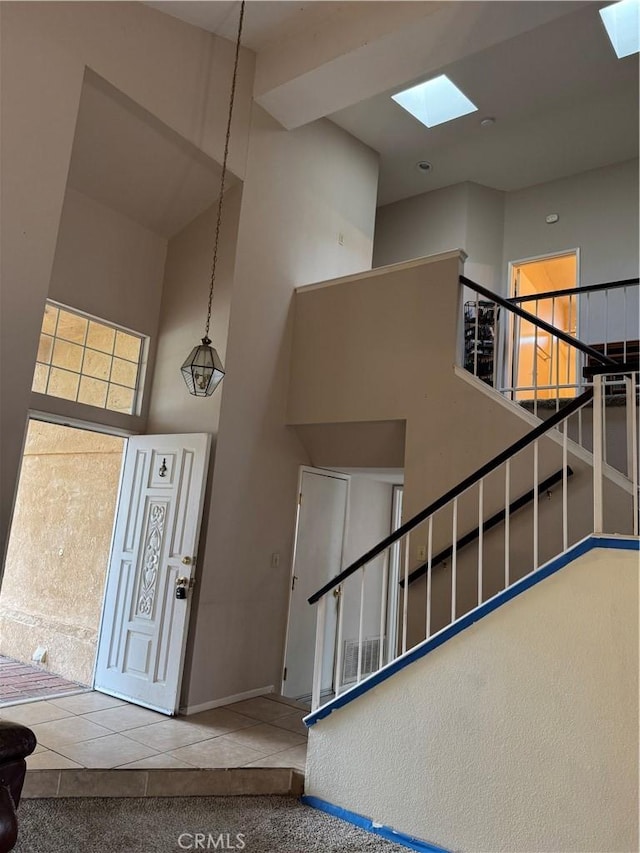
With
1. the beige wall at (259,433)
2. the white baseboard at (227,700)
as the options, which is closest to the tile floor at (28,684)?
the white baseboard at (227,700)

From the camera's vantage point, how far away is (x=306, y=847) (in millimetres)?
2871

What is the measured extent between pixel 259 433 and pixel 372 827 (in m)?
3.00

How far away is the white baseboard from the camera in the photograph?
441 cm

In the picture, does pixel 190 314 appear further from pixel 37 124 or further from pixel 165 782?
pixel 165 782

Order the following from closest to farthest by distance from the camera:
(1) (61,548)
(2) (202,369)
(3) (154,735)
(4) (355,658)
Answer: (3) (154,735), (2) (202,369), (1) (61,548), (4) (355,658)

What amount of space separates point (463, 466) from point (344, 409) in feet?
3.88

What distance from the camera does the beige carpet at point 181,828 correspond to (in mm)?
2820

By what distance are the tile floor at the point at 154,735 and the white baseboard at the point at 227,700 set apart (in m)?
0.05

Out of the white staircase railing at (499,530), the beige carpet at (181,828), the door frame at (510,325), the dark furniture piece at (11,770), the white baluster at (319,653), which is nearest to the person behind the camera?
the dark furniture piece at (11,770)

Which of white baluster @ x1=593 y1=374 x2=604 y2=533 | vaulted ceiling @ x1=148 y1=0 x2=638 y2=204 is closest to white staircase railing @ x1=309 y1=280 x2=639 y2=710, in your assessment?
white baluster @ x1=593 y1=374 x2=604 y2=533

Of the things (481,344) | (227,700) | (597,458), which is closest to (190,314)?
(481,344)

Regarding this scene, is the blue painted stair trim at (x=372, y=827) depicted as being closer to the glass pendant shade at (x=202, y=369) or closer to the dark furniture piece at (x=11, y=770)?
the dark furniture piece at (x=11, y=770)

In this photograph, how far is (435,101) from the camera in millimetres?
6008

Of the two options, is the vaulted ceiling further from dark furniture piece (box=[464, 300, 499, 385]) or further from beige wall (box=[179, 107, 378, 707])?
dark furniture piece (box=[464, 300, 499, 385])
